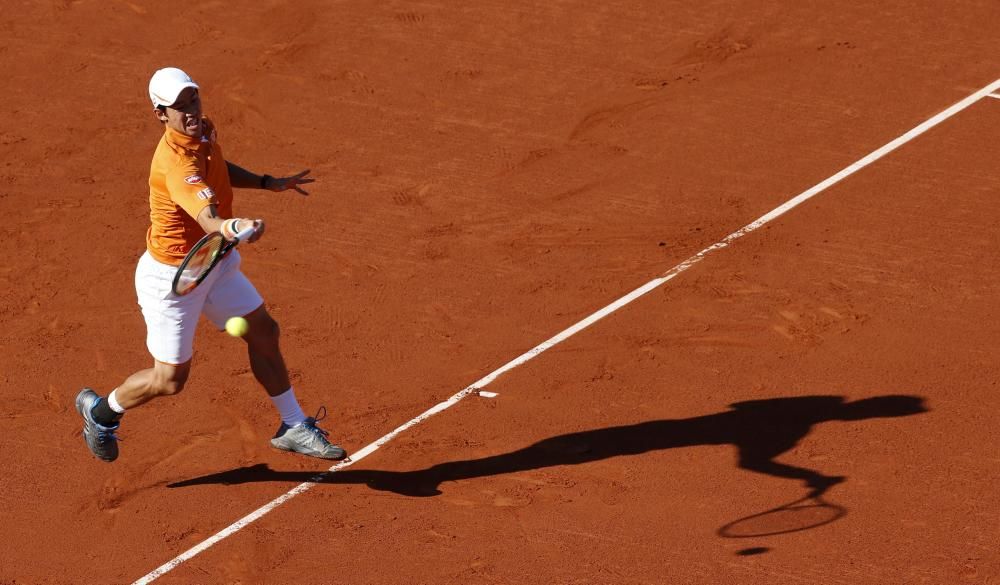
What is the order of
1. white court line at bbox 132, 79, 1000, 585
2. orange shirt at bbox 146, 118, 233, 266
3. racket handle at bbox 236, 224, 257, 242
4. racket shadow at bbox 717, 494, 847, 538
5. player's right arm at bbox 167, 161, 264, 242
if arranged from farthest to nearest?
1. white court line at bbox 132, 79, 1000, 585
2. racket shadow at bbox 717, 494, 847, 538
3. orange shirt at bbox 146, 118, 233, 266
4. player's right arm at bbox 167, 161, 264, 242
5. racket handle at bbox 236, 224, 257, 242

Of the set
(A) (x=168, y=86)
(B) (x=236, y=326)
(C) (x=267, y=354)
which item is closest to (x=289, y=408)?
(C) (x=267, y=354)

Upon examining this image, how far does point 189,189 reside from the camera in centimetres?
753

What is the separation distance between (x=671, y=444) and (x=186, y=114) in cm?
356

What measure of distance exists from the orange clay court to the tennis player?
399mm

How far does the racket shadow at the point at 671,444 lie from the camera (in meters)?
8.50

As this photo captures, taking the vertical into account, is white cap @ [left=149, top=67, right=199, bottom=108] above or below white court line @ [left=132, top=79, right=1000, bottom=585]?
above

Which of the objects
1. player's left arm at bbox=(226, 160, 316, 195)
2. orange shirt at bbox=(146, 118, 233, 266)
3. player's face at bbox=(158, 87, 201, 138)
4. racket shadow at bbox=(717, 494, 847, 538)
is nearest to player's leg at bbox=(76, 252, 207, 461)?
orange shirt at bbox=(146, 118, 233, 266)

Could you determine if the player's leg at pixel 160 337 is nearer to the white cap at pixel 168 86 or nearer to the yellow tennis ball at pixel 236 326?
the yellow tennis ball at pixel 236 326

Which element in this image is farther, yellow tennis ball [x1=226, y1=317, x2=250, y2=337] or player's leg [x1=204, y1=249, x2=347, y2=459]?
player's leg [x1=204, y1=249, x2=347, y2=459]

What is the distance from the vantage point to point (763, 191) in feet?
37.8

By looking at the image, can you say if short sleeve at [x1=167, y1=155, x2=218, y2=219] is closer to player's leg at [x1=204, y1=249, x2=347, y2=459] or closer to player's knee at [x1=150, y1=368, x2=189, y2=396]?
player's leg at [x1=204, y1=249, x2=347, y2=459]

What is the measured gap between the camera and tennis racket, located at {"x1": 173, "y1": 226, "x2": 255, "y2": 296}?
757cm

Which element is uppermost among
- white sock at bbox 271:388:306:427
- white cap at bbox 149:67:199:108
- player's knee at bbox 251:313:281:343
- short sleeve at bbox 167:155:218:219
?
white cap at bbox 149:67:199:108

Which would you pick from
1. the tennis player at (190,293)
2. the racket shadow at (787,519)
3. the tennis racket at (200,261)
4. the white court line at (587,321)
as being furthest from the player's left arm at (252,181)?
the racket shadow at (787,519)
